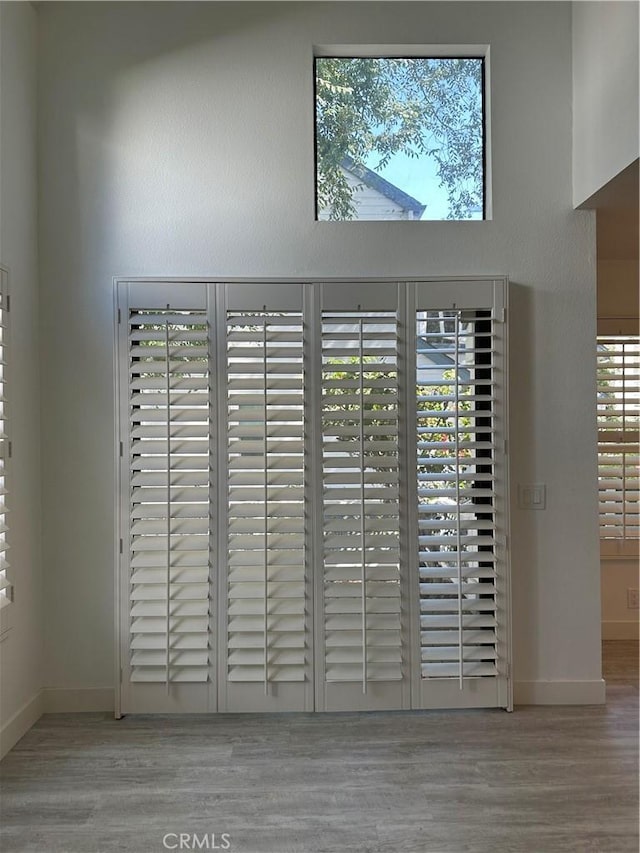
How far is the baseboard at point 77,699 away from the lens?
292 cm

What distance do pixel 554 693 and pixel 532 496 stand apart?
0.97m

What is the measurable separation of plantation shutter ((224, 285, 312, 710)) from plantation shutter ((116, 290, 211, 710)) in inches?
5.1

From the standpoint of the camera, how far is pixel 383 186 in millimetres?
3039

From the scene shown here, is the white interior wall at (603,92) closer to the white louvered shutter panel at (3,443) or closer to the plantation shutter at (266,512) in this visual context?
the plantation shutter at (266,512)

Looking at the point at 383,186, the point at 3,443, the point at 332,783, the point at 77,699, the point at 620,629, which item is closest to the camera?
the point at 332,783

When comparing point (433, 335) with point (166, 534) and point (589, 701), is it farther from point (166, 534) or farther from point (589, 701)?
point (589, 701)

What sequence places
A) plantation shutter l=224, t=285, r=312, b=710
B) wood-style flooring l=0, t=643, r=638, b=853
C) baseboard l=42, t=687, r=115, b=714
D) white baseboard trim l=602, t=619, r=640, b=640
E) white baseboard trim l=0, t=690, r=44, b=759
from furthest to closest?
1. white baseboard trim l=602, t=619, r=640, b=640
2. baseboard l=42, t=687, r=115, b=714
3. plantation shutter l=224, t=285, r=312, b=710
4. white baseboard trim l=0, t=690, r=44, b=759
5. wood-style flooring l=0, t=643, r=638, b=853

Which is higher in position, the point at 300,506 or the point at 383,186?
the point at 383,186

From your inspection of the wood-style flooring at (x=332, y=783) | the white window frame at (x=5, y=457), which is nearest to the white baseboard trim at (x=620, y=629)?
the wood-style flooring at (x=332, y=783)

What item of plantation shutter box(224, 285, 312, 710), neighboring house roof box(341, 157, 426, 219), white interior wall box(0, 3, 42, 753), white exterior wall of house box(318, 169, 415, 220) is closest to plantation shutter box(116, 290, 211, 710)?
plantation shutter box(224, 285, 312, 710)

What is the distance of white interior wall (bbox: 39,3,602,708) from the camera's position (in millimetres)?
2910

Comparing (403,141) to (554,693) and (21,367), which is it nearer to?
(21,367)

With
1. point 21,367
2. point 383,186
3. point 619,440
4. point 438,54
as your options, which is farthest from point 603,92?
point 21,367

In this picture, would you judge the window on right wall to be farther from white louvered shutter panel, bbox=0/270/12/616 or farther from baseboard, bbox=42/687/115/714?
baseboard, bbox=42/687/115/714
